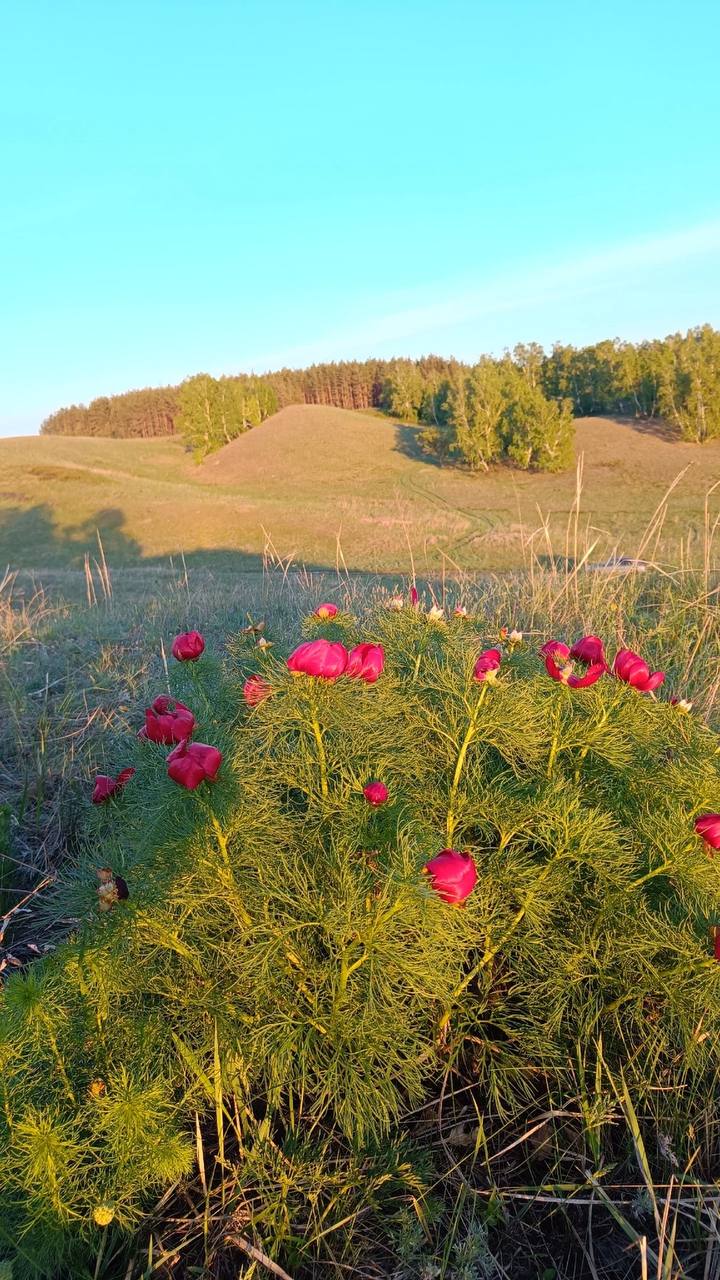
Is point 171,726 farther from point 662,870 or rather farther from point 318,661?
point 662,870

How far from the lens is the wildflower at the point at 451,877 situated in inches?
46.2

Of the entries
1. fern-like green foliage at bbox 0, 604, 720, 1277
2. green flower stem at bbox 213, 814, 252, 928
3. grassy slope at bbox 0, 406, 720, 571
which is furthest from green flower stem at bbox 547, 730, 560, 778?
grassy slope at bbox 0, 406, 720, 571

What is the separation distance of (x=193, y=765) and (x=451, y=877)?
46cm

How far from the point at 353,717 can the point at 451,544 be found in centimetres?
1718

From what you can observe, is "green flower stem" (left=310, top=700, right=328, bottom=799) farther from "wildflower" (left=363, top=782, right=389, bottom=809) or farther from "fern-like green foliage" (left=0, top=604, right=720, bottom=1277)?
"wildflower" (left=363, top=782, right=389, bottom=809)

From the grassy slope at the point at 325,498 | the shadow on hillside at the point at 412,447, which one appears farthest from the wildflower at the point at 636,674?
the shadow on hillside at the point at 412,447

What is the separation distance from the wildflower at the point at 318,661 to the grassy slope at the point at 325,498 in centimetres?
939

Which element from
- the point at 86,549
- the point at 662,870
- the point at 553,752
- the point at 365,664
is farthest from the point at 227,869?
the point at 86,549

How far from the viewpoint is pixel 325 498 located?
30453mm

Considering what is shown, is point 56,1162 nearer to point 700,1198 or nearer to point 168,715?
point 168,715

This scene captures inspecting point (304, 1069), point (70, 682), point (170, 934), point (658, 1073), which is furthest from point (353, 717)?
point (70, 682)

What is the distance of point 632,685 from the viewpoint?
5.43 ft

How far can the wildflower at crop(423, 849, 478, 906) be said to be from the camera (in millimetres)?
1173

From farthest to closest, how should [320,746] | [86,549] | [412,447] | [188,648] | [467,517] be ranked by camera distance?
[412,447] → [467,517] → [86,549] → [188,648] → [320,746]
